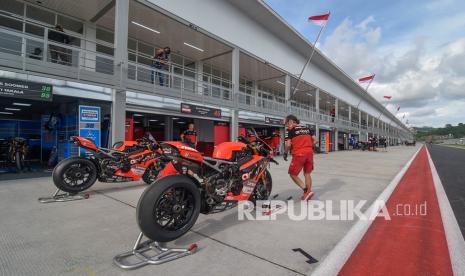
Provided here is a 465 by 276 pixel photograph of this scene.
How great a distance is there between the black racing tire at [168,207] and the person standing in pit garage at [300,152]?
2.57 meters

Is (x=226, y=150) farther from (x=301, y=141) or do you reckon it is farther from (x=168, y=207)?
(x=301, y=141)

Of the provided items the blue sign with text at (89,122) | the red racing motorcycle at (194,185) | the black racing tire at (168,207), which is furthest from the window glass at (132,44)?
the black racing tire at (168,207)

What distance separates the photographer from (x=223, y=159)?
3.64m

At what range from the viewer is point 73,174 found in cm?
→ 498

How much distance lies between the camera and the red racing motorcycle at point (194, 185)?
8.25 ft

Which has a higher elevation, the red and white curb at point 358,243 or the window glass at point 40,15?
the window glass at point 40,15

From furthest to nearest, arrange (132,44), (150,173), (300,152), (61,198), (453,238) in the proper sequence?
(132,44) < (150,173) < (300,152) < (61,198) < (453,238)

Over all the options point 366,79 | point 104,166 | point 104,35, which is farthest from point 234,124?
point 366,79

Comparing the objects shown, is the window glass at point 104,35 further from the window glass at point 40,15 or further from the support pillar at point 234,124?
the support pillar at point 234,124

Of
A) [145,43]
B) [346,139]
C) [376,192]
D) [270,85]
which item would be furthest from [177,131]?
[346,139]

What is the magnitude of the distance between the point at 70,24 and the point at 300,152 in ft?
44.4

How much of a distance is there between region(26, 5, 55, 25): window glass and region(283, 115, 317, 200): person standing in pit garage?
13141 millimetres

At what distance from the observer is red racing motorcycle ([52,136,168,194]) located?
4895mm

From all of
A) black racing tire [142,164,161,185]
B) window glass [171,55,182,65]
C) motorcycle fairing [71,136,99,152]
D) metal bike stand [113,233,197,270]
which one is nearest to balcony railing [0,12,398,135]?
window glass [171,55,182,65]
